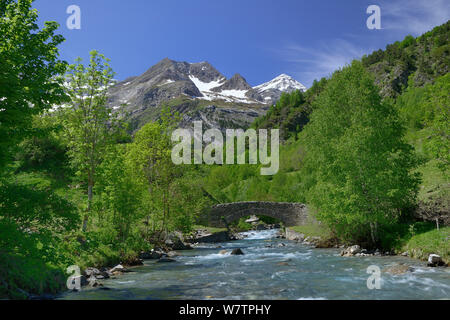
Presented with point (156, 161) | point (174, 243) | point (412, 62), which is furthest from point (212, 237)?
point (412, 62)

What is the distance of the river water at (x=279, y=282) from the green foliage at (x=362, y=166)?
349 cm

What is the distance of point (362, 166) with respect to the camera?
72.7 ft

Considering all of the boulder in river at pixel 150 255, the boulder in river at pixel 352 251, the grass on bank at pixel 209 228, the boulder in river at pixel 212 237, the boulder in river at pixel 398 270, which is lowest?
the boulder in river at pixel 212 237

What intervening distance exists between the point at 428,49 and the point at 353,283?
4912 inches

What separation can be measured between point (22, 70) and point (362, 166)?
1962cm

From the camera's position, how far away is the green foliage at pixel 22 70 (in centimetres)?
1000

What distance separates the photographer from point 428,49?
Result: 113 metres

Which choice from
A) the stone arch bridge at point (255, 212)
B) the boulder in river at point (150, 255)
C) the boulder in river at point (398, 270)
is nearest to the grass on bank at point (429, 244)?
the boulder in river at point (398, 270)
